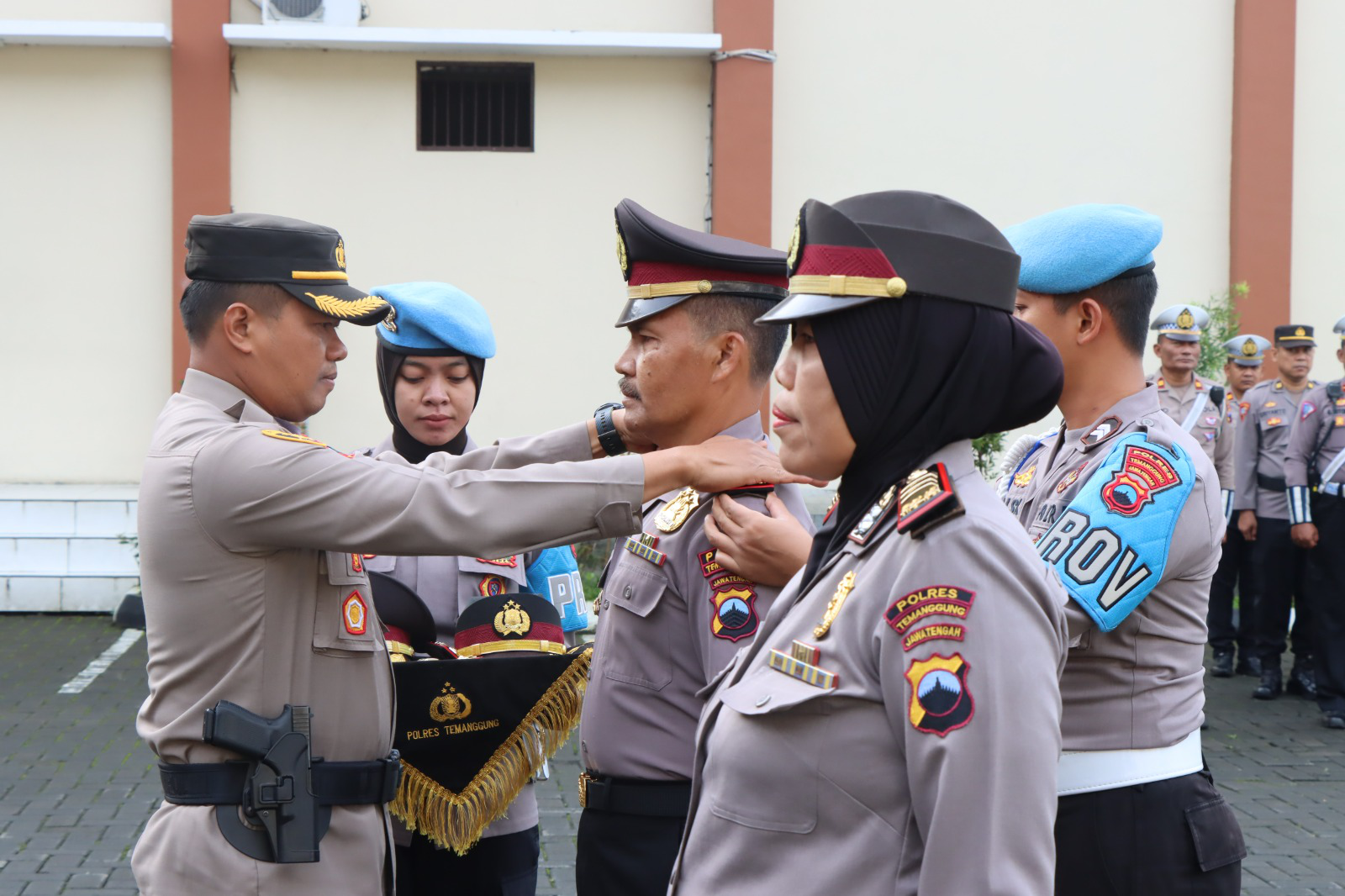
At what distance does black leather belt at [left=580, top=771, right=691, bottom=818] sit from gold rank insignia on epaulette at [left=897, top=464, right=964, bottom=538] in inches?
42.8

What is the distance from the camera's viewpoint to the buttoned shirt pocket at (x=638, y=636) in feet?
8.41

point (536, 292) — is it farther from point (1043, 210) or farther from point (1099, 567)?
point (1099, 567)

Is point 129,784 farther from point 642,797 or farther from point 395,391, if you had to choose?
point 642,797

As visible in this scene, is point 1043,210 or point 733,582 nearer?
point 733,582

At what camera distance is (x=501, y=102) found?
10539 mm

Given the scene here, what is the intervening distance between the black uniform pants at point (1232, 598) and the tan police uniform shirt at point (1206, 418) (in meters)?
0.49

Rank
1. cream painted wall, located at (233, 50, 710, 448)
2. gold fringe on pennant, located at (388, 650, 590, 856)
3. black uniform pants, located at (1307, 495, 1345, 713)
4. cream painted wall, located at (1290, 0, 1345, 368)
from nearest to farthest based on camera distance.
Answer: gold fringe on pennant, located at (388, 650, 590, 856) < black uniform pants, located at (1307, 495, 1345, 713) < cream painted wall, located at (233, 50, 710, 448) < cream painted wall, located at (1290, 0, 1345, 368)

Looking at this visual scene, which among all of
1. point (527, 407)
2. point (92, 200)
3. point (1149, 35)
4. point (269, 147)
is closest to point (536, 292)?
point (527, 407)

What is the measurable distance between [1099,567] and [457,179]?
8.91m

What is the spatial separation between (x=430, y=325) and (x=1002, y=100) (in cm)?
833

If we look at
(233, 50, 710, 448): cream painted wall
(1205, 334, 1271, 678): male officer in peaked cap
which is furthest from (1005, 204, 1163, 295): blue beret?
(233, 50, 710, 448): cream painted wall

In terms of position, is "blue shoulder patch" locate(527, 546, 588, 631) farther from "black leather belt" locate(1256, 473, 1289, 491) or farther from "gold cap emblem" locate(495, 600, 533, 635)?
"black leather belt" locate(1256, 473, 1289, 491)

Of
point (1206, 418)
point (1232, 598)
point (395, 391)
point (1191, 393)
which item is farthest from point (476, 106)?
point (395, 391)

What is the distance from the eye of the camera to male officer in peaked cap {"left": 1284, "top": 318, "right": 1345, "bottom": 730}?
25.4 feet
